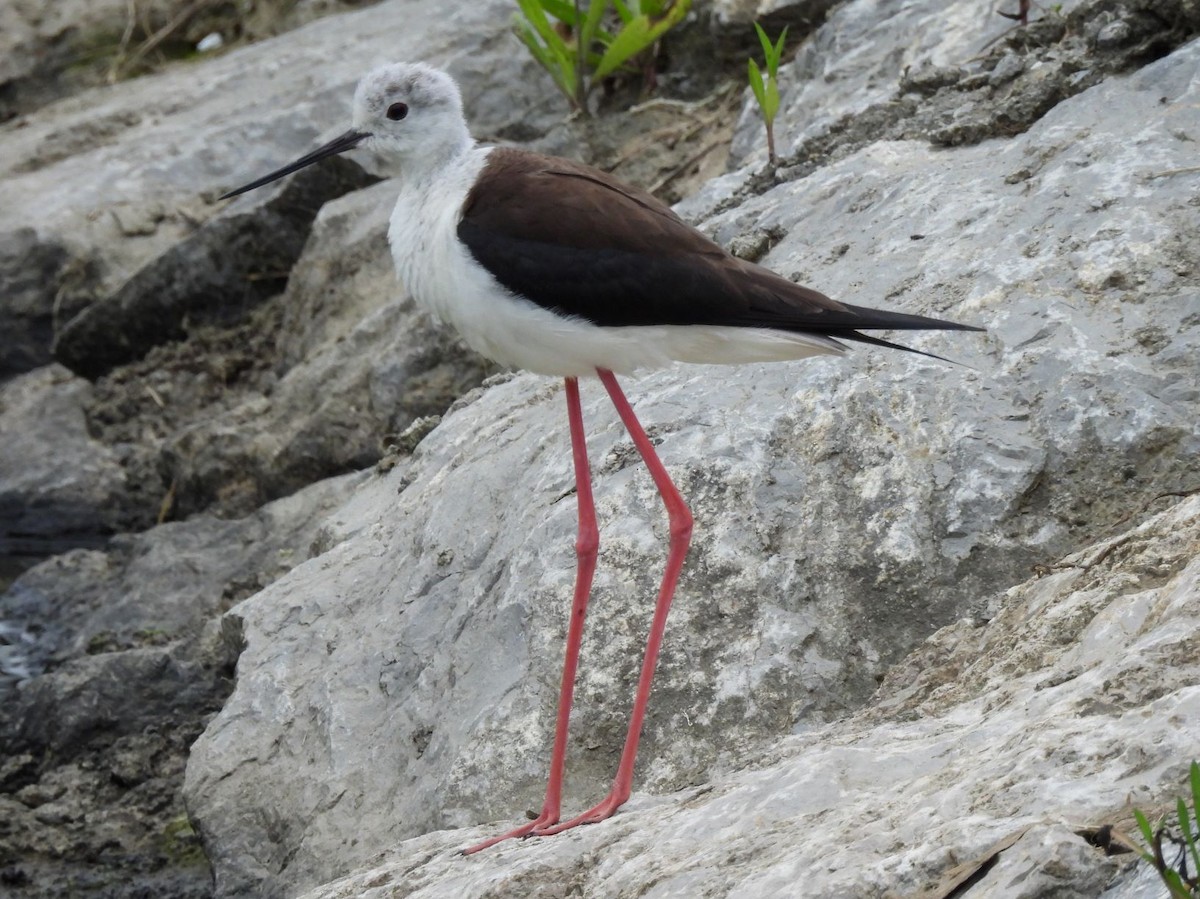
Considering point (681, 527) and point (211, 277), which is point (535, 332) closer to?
point (681, 527)

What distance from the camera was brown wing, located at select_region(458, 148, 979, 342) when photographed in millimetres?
3746

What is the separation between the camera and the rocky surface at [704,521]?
12.1ft

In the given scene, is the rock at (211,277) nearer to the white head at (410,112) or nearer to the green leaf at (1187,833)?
the white head at (410,112)

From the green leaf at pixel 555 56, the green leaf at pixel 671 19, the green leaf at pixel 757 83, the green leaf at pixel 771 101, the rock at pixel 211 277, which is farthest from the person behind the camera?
the rock at pixel 211 277

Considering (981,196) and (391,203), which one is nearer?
(981,196)

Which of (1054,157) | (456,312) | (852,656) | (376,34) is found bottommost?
(852,656)

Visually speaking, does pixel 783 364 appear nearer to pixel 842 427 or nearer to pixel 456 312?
pixel 842 427

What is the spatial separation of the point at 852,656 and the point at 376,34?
5.97m

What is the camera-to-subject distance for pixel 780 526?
3924mm

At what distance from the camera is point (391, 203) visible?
284 inches

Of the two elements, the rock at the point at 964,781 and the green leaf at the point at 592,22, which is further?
the green leaf at the point at 592,22

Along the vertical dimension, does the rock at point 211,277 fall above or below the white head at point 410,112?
below

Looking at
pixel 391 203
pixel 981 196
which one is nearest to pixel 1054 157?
pixel 981 196

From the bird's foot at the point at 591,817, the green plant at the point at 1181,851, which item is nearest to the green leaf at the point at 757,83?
the bird's foot at the point at 591,817
